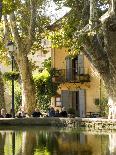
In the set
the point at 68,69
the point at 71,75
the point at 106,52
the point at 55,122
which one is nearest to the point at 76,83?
the point at 71,75

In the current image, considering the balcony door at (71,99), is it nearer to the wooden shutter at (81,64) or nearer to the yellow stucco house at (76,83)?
the yellow stucco house at (76,83)

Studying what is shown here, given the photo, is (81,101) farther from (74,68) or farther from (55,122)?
(55,122)

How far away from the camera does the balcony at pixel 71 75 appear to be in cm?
4538

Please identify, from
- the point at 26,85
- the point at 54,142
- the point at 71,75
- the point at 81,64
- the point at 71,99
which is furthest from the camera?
the point at 71,99

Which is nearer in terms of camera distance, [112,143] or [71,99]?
[112,143]

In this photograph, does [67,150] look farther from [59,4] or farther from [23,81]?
[23,81]

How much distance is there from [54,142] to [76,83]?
2542cm

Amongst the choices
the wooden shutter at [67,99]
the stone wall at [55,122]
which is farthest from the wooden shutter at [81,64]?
the stone wall at [55,122]

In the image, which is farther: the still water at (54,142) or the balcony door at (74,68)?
the balcony door at (74,68)

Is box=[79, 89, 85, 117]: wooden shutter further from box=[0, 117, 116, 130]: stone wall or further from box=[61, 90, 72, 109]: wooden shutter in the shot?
box=[0, 117, 116, 130]: stone wall

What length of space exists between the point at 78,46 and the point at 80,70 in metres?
15.6

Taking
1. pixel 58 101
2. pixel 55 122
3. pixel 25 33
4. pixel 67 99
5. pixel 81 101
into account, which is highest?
pixel 25 33

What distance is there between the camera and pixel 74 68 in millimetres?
46906

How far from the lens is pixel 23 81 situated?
4041 cm
